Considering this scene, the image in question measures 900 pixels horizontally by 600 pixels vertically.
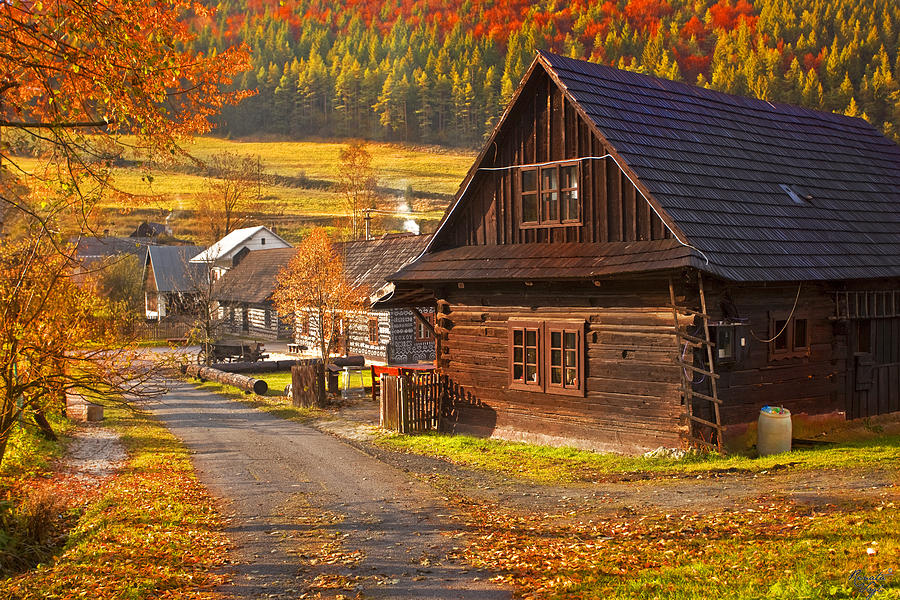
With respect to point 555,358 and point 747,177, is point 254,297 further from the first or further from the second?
point 747,177

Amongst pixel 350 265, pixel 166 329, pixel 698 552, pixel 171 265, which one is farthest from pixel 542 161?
pixel 171 265

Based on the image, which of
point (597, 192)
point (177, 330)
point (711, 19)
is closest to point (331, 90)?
point (711, 19)

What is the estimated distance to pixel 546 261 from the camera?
Result: 641 inches

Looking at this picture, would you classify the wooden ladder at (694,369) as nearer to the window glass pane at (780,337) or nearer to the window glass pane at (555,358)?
the window glass pane at (780,337)

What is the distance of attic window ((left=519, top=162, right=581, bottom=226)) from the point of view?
16516 mm

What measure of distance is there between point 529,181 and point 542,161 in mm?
585

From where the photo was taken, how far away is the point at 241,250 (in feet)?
212

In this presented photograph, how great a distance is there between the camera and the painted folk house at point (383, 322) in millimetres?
36156

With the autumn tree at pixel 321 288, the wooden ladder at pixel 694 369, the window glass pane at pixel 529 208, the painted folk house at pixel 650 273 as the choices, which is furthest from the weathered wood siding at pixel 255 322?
the wooden ladder at pixel 694 369

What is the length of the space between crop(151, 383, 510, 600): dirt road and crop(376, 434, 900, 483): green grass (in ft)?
5.87

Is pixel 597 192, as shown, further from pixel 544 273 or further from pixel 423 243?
pixel 423 243

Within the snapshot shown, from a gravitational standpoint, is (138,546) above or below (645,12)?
below

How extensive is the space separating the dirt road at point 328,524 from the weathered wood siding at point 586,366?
3178 mm

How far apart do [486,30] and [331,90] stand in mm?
30594
